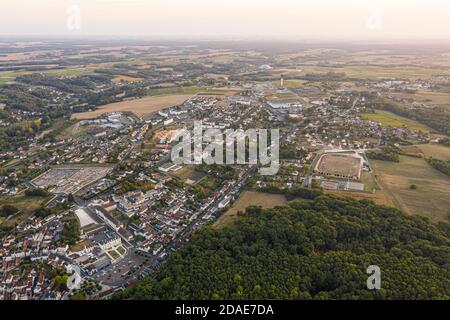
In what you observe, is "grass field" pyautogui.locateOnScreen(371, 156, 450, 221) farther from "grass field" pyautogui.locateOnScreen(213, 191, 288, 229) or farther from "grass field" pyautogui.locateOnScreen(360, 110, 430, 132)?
"grass field" pyautogui.locateOnScreen(360, 110, 430, 132)

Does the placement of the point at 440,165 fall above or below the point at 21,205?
above

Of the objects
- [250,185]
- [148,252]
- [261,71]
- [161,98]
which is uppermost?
[261,71]

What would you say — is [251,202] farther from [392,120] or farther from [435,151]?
[392,120]

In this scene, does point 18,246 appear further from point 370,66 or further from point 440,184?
point 370,66

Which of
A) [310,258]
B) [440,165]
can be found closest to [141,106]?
[440,165]

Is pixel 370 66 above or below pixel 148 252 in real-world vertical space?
above

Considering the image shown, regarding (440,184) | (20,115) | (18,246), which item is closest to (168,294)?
(18,246)
